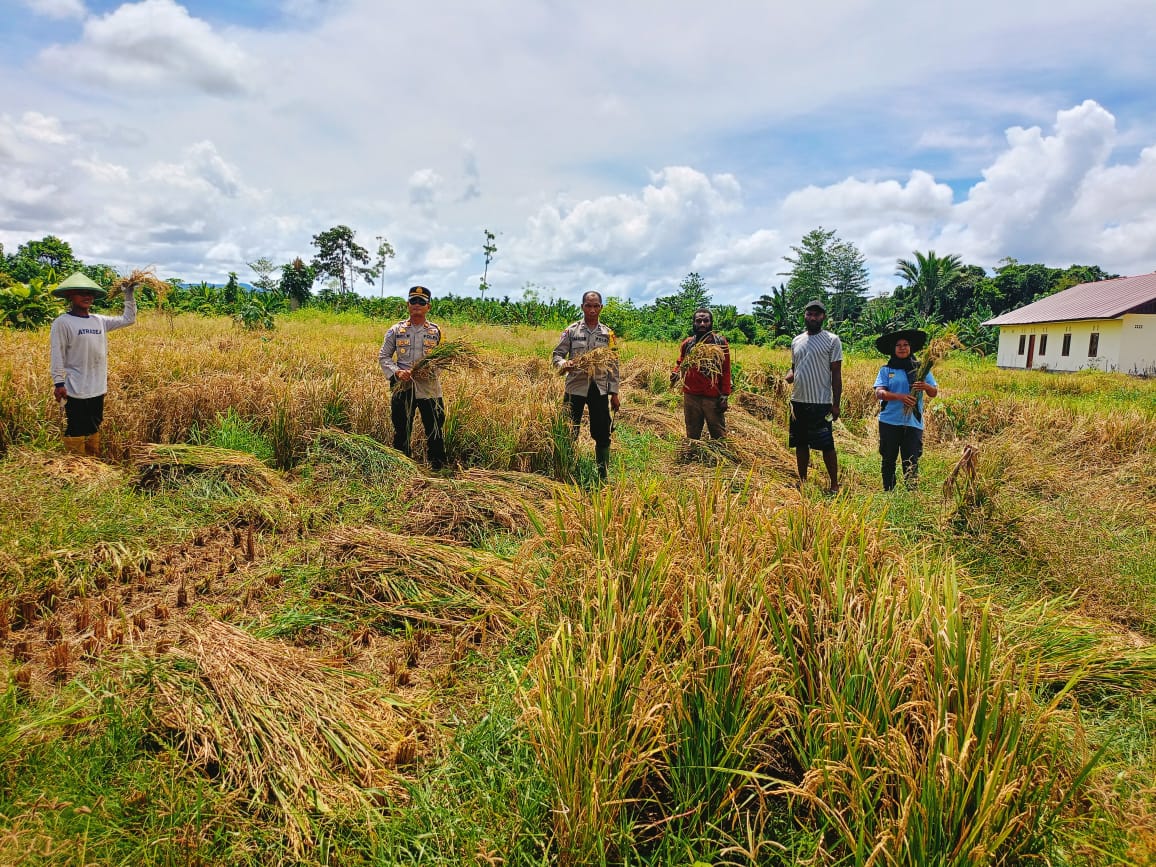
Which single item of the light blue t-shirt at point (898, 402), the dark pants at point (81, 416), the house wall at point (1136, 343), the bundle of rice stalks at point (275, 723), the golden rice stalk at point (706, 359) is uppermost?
the house wall at point (1136, 343)

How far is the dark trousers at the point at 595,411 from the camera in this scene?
5602mm

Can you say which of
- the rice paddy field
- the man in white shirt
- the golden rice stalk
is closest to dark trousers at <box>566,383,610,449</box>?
the golden rice stalk

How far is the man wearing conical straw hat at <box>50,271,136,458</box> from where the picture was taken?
4586mm

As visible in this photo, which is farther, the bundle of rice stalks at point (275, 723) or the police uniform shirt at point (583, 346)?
the police uniform shirt at point (583, 346)

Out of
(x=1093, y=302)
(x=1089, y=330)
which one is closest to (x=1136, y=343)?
(x=1089, y=330)

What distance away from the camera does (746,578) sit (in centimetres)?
222

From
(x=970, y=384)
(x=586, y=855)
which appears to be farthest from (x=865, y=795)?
(x=970, y=384)

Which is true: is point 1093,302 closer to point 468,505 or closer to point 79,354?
point 468,505

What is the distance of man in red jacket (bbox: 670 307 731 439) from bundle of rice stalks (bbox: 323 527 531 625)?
9.96 ft

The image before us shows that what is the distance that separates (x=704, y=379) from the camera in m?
5.88

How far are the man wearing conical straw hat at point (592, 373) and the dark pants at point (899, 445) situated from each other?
226 cm

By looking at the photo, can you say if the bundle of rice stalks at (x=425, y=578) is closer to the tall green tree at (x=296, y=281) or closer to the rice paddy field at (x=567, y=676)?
the rice paddy field at (x=567, y=676)

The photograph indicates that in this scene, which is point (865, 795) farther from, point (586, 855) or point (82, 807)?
point (82, 807)

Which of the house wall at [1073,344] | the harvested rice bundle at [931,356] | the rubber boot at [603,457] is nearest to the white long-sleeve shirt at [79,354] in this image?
the rubber boot at [603,457]
